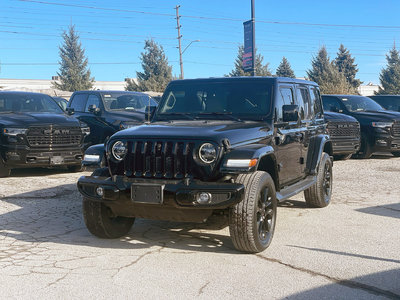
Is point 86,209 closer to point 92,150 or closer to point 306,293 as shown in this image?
point 92,150

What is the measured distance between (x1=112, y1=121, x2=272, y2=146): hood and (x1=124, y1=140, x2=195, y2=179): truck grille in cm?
8

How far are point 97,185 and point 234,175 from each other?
4.34 ft

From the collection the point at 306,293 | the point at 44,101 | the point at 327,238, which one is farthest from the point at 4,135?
the point at 306,293

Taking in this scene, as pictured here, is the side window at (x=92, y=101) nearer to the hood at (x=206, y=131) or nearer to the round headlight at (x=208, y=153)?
the hood at (x=206, y=131)

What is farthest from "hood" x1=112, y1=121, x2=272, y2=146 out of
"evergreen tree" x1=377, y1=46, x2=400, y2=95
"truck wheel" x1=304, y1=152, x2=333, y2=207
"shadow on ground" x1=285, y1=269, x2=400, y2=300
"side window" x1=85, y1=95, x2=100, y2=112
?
"evergreen tree" x1=377, y1=46, x2=400, y2=95

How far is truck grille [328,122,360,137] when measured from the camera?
12.7m

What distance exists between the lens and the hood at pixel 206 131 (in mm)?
4887

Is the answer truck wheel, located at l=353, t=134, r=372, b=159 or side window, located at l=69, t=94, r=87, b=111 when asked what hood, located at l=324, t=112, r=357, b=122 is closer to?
A: truck wheel, located at l=353, t=134, r=372, b=159

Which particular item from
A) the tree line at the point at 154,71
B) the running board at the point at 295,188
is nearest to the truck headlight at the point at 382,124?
the running board at the point at 295,188

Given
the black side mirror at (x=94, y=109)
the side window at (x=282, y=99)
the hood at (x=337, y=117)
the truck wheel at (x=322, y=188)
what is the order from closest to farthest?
the side window at (x=282, y=99)
the truck wheel at (x=322, y=188)
the black side mirror at (x=94, y=109)
the hood at (x=337, y=117)

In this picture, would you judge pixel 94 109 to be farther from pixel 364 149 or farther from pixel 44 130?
pixel 364 149

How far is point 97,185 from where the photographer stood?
4938 millimetres

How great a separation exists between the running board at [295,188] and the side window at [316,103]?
118 centimetres

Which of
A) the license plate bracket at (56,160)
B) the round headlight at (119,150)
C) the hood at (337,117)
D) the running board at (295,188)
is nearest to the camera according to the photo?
the round headlight at (119,150)
